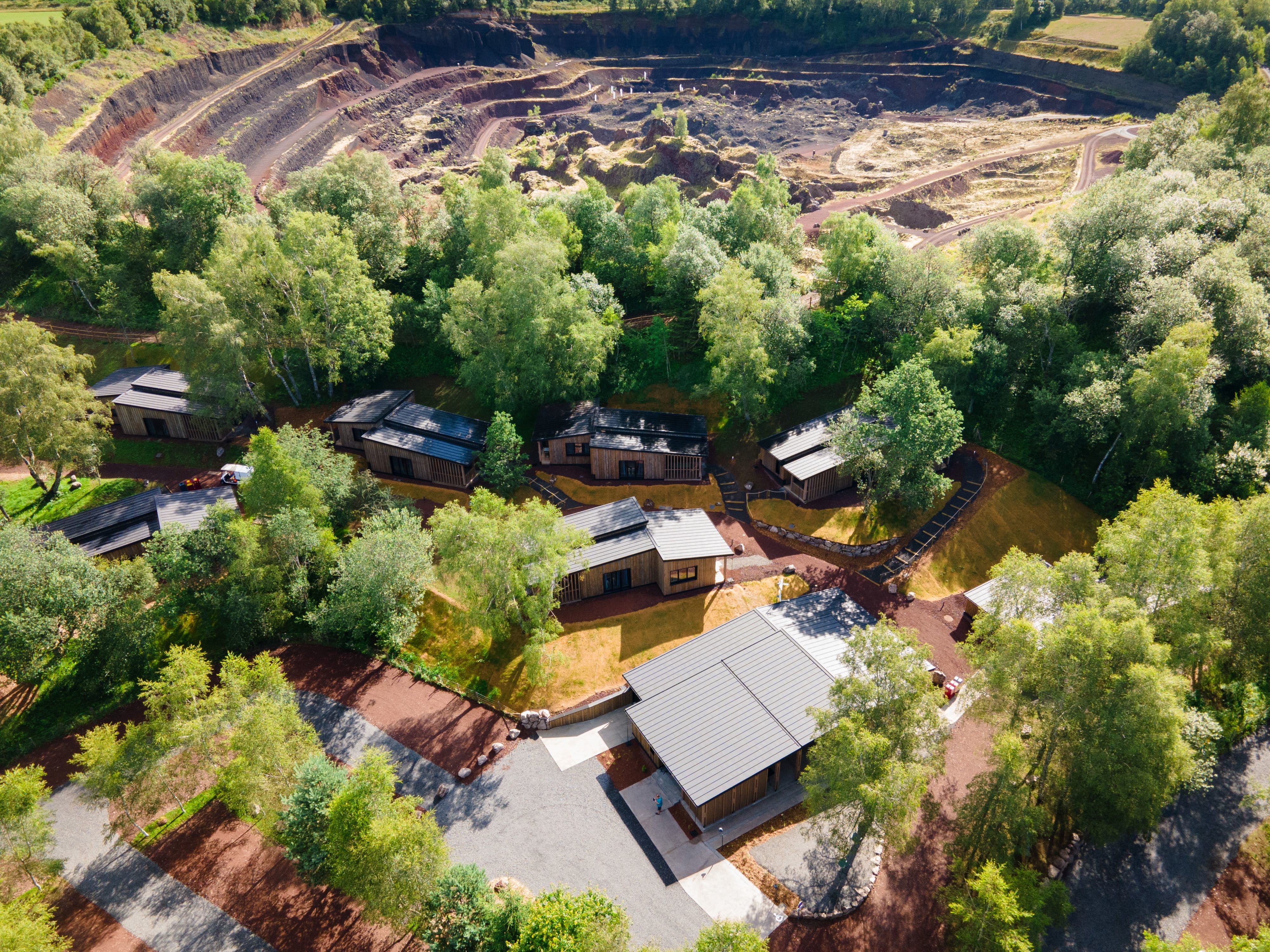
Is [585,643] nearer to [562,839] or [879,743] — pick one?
[562,839]

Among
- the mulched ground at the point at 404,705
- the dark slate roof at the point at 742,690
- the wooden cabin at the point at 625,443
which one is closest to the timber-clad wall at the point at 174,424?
the mulched ground at the point at 404,705

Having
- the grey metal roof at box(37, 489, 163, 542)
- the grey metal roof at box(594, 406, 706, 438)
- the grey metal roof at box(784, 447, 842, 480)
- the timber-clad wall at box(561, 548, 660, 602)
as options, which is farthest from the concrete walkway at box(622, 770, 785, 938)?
the grey metal roof at box(37, 489, 163, 542)

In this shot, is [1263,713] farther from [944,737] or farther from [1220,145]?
[1220,145]

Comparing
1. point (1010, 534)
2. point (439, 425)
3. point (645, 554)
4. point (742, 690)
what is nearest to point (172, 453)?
point (439, 425)

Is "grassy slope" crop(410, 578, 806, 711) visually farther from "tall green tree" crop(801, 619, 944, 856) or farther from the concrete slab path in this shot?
"tall green tree" crop(801, 619, 944, 856)

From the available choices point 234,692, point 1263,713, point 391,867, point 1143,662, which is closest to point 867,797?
point 1143,662

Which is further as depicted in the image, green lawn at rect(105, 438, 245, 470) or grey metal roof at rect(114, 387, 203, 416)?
green lawn at rect(105, 438, 245, 470)
